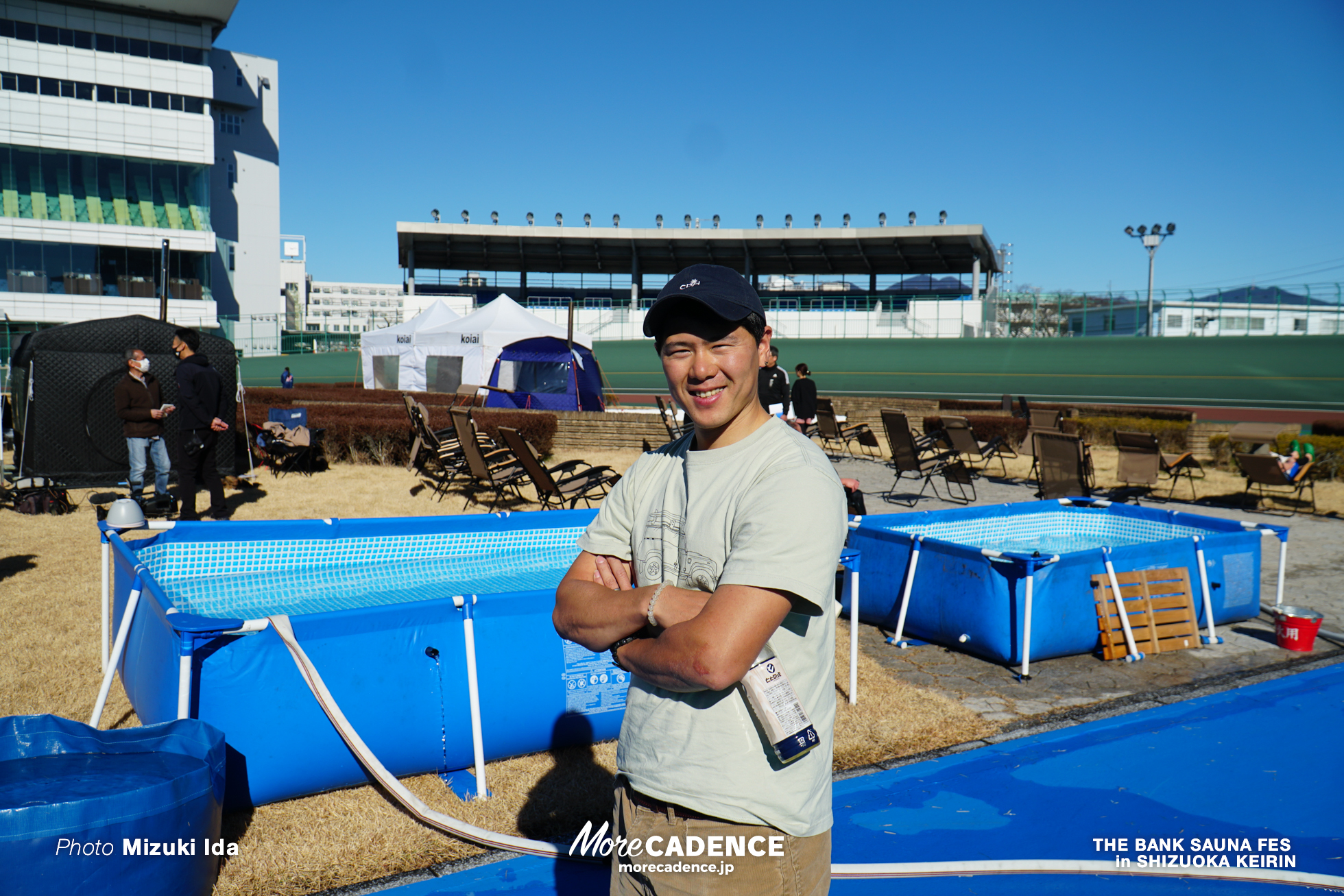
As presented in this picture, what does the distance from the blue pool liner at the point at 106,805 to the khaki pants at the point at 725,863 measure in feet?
5.21

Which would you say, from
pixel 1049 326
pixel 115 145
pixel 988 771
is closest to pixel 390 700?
pixel 988 771

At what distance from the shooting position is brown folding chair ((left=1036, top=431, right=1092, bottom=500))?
340 inches

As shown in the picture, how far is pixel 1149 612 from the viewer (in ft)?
16.8

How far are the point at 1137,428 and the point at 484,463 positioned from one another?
43.3ft

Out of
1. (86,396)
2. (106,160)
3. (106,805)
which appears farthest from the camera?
(106,160)

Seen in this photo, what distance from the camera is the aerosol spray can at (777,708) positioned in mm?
1331

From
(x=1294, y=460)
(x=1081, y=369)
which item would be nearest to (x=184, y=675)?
(x=1294, y=460)

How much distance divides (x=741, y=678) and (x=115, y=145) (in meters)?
46.9

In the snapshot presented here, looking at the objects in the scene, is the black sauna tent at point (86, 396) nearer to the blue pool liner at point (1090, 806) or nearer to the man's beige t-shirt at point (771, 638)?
the blue pool liner at point (1090, 806)

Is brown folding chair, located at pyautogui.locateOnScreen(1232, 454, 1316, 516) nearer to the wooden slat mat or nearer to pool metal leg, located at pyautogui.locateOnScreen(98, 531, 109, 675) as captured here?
the wooden slat mat

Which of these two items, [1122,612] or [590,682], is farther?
[1122,612]

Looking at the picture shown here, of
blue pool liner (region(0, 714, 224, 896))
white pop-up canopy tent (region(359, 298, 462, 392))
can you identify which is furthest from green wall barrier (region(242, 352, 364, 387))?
blue pool liner (region(0, 714, 224, 896))

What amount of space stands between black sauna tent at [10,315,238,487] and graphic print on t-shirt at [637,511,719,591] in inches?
369

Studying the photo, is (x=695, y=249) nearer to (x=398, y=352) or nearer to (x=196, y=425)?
(x=398, y=352)
